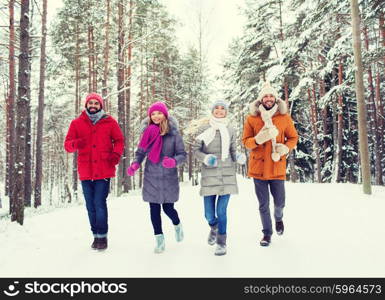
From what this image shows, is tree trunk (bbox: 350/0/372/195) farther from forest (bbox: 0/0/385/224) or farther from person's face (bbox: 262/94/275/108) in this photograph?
person's face (bbox: 262/94/275/108)

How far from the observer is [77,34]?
66.8 ft

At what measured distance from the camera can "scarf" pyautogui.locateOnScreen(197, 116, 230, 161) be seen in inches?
180

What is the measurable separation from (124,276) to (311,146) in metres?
27.6

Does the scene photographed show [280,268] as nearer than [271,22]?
Yes

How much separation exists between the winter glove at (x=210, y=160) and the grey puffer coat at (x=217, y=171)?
0.09 metres

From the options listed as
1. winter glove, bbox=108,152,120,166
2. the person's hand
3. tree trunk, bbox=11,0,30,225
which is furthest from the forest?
the person's hand

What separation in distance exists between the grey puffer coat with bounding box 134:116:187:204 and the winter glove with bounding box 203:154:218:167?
0.35 m

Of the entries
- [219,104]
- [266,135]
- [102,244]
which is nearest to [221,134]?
[219,104]

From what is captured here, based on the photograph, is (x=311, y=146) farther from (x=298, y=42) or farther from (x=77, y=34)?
A: (x=77, y=34)

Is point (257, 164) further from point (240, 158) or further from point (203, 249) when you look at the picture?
point (203, 249)

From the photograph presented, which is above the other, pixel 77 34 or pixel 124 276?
pixel 77 34

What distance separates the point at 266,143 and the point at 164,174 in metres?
1.60

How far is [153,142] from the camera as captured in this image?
181 inches

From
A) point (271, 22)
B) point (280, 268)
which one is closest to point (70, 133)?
point (280, 268)
